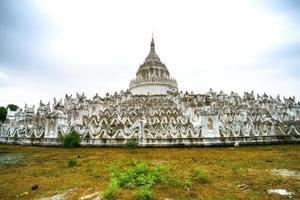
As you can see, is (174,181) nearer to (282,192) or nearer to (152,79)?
(282,192)

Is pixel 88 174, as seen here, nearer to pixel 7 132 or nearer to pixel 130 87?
pixel 7 132

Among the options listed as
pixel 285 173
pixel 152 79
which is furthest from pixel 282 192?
pixel 152 79

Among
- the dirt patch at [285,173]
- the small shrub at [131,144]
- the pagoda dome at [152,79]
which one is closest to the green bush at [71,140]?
the small shrub at [131,144]

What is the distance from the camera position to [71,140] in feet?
58.6

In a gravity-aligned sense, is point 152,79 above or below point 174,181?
above

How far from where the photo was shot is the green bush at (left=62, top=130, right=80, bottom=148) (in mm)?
17859

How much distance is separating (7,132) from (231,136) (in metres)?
20.6

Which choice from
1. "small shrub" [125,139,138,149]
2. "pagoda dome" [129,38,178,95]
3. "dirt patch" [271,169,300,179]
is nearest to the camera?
"dirt patch" [271,169,300,179]

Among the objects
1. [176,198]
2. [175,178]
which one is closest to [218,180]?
[175,178]

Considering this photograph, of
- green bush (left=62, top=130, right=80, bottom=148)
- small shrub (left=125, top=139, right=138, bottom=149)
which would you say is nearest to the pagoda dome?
green bush (left=62, top=130, right=80, bottom=148)

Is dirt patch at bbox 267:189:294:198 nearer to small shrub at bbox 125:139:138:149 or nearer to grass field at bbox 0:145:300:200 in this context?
grass field at bbox 0:145:300:200

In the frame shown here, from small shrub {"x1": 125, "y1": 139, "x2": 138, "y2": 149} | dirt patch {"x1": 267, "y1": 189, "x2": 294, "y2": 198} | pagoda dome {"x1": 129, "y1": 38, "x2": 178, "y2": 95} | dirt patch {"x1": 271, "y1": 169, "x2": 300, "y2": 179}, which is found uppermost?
pagoda dome {"x1": 129, "y1": 38, "x2": 178, "y2": 95}

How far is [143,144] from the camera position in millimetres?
17594

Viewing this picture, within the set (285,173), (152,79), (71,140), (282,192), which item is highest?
(152,79)
